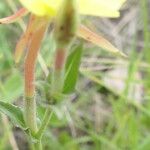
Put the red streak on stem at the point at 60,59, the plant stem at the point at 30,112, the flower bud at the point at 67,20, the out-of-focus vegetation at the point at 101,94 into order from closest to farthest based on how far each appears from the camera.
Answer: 1. the flower bud at the point at 67,20
2. the red streak on stem at the point at 60,59
3. the plant stem at the point at 30,112
4. the out-of-focus vegetation at the point at 101,94

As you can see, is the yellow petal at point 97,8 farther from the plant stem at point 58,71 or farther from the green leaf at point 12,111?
the green leaf at point 12,111

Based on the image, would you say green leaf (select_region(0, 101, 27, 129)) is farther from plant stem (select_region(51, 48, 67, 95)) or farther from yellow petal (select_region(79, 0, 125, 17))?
yellow petal (select_region(79, 0, 125, 17))

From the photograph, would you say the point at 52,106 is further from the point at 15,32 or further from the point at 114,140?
the point at 15,32

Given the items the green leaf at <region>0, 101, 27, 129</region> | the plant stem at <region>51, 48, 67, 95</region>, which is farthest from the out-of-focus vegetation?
the plant stem at <region>51, 48, 67, 95</region>

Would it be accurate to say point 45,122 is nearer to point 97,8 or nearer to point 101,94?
point 97,8

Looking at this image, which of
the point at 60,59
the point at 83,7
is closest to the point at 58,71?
the point at 60,59

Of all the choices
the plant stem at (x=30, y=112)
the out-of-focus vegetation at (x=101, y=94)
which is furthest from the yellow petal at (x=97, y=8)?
the out-of-focus vegetation at (x=101, y=94)
